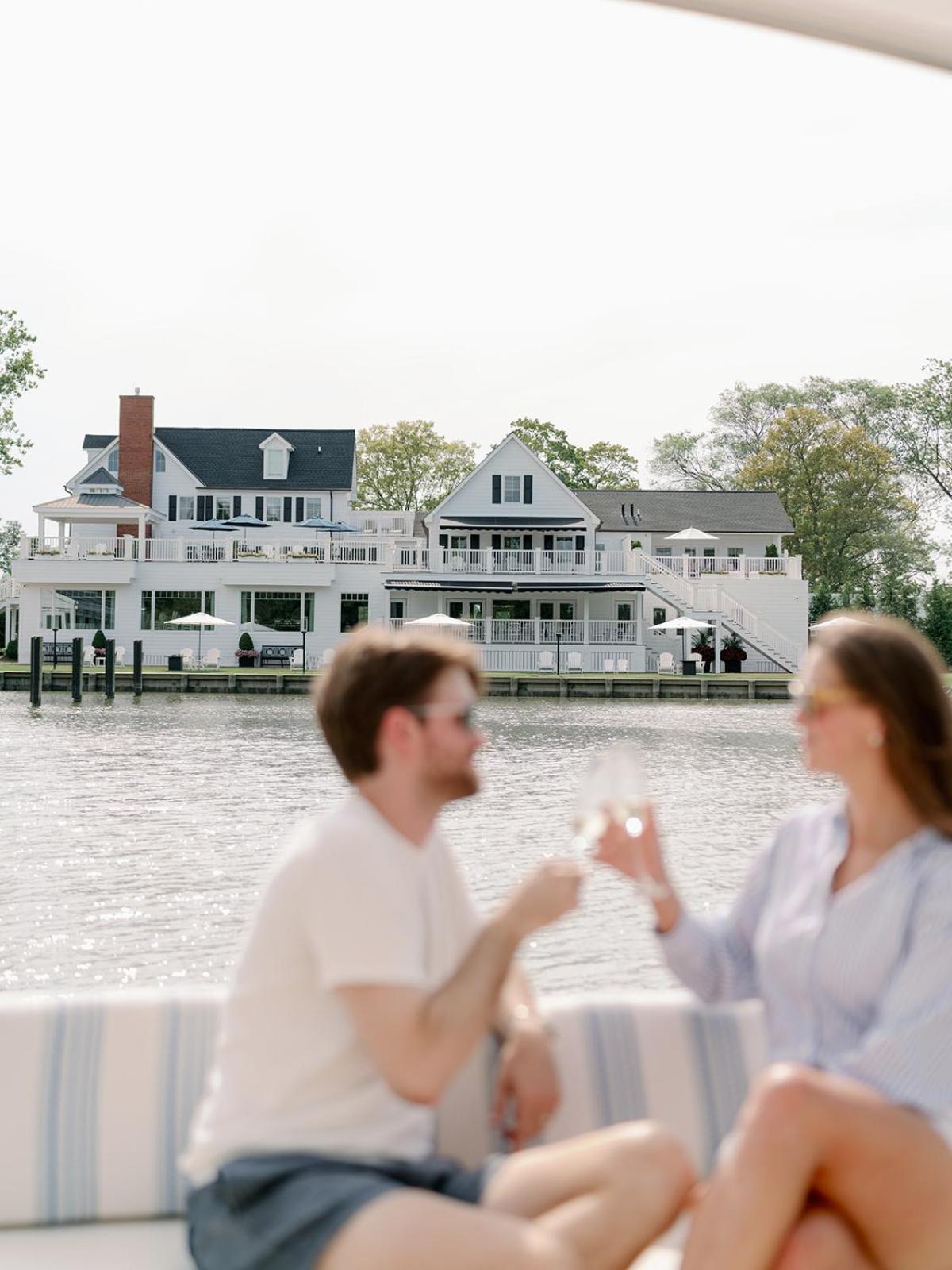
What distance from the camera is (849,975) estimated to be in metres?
2.23

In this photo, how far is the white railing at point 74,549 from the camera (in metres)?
41.3

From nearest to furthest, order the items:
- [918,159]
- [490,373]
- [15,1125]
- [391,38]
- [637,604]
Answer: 1. [15,1125]
2. [391,38]
3. [918,159]
4. [637,604]
5. [490,373]

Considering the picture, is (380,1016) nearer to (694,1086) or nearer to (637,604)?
(694,1086)

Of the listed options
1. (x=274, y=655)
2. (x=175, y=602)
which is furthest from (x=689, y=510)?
(x=175, y=602)

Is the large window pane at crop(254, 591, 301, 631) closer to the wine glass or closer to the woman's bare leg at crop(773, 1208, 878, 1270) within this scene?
the wine glass

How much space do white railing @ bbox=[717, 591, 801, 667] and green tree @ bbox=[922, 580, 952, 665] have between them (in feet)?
25.1

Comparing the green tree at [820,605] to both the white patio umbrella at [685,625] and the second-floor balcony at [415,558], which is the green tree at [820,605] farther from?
the white patio umbrella at [685,625]

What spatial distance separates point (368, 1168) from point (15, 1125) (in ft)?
2.78

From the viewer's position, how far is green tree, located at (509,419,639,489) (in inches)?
2373

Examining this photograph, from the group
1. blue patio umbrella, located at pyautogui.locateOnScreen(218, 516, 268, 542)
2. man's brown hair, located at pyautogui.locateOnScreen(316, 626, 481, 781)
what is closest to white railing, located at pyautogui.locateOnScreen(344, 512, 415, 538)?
blue patio umbrella, located at pyautogui.locateOnScreen(218, 516, 268, 542)

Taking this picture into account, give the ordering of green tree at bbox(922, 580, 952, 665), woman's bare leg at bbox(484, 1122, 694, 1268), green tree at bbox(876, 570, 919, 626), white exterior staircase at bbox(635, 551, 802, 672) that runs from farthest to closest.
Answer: green tree at bbox(876, 570, 919, 626) → green tree at bbox(922, 580, 952, 665) → white exterior staircase at bbox(635, 551, 802, 672) → woman's bare leg at bbox(484, 1122, 694, 1268)

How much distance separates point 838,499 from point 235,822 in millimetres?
43466

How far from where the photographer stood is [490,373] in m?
66.9

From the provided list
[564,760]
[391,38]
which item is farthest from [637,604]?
[391,38]
